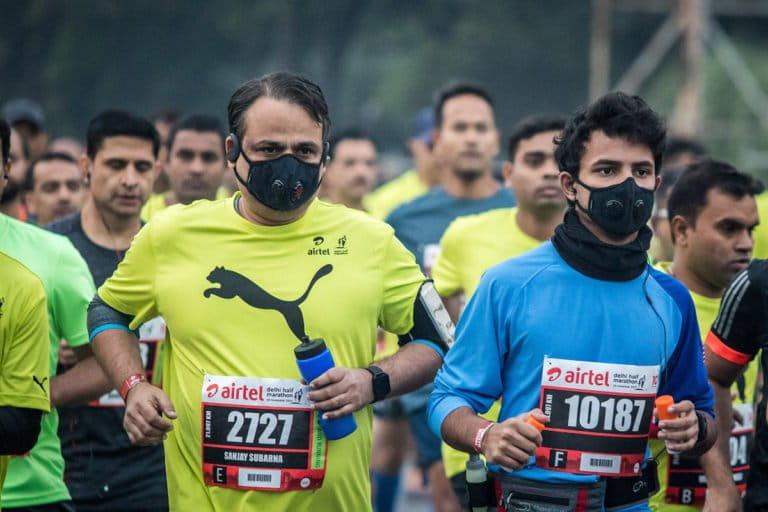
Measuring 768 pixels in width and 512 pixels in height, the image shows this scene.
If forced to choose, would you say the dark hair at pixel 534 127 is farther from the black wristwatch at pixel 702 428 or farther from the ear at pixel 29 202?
the ear at pixel 29 202

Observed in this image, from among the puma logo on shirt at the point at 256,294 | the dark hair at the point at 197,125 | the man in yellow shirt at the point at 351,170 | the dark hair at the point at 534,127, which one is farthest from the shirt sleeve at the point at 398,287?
the man in yellow shirt at the point at 351,170

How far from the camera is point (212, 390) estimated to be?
4.92 meters

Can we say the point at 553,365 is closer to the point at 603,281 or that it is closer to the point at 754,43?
the point at 603,281

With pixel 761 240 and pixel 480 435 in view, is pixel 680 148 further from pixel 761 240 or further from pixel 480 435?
pixel 480 435

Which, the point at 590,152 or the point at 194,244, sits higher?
the point at 590,152

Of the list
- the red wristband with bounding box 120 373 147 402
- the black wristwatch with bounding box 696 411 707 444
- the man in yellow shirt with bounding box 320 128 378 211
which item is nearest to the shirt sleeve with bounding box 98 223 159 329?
the red wristband with bounding box 120 373 147 402

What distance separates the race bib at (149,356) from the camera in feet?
21.7

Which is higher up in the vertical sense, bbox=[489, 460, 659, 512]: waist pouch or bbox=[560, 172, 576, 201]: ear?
bbox=[560, 172, 576, 201]: ear

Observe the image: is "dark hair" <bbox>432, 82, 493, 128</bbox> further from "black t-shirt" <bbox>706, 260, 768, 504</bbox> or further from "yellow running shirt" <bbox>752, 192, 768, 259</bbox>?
"black t-shirt" <bbox>706, 260, 768, 504</bbox>

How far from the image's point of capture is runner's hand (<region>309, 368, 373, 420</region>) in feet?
15.6

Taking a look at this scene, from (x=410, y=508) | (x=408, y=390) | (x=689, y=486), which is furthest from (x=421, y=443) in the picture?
(x=408, y=390)

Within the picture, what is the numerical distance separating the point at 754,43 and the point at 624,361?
30.5m

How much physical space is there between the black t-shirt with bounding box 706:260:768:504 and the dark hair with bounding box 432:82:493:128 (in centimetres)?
461

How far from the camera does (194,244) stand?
5070 mm
